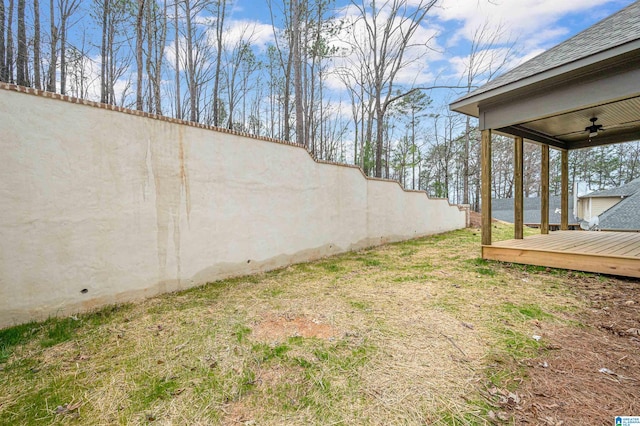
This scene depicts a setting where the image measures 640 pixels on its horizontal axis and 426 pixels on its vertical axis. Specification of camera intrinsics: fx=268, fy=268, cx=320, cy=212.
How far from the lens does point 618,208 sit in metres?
14.8

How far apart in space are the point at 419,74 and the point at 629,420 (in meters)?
14.3

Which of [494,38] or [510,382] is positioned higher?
[494,38]

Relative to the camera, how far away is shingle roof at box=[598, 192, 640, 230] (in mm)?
13414

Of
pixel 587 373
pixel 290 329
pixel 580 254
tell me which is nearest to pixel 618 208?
pixel 580 254

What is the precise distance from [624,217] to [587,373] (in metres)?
18.3

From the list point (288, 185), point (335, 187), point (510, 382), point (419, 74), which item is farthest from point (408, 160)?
point (510, 382)

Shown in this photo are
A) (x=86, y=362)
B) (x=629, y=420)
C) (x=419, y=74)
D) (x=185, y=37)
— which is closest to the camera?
(x=629, y=420)

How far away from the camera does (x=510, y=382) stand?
1855 mm

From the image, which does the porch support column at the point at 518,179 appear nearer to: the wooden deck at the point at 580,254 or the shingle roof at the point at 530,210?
the wooden deck at the point at 580,254

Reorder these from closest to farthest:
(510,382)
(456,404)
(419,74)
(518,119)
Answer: (456,404)
(510,382)
(518,119)
(419,74)

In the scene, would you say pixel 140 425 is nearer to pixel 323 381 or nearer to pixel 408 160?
pixel 323 381

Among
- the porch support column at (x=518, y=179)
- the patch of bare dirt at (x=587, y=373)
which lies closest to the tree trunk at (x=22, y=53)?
the patch of bare dirt at (x=587, y=373)

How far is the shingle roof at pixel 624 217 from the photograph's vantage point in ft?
44.0

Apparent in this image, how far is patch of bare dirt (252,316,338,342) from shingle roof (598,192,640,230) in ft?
59.9
